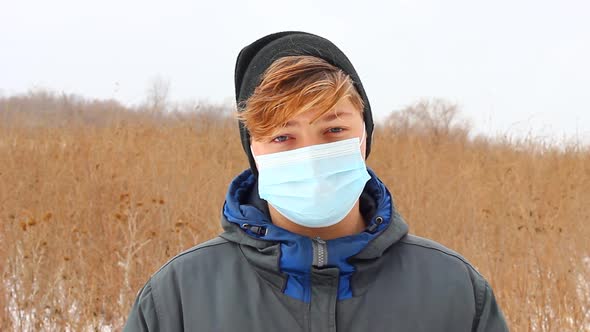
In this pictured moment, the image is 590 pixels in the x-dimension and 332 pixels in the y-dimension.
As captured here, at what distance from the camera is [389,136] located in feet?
31.0

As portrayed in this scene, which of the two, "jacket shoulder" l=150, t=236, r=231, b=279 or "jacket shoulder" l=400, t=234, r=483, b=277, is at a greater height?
"jacket shoulder" l=150, t=236, r=231, b=279

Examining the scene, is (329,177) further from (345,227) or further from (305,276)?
(305,276)

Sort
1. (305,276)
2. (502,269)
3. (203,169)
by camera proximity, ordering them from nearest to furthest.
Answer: (305,276)
(502,269)
(203,169)

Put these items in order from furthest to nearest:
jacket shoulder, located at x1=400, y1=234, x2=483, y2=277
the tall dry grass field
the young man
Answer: the tall dry grass field
jacket shoulder, located at x1=400, y1=234, x2=483, y2=277
the young man

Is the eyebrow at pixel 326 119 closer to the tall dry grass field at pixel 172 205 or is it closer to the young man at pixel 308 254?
the young man at pixel 308 254

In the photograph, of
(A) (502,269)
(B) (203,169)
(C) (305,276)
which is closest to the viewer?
(C) (305,276)

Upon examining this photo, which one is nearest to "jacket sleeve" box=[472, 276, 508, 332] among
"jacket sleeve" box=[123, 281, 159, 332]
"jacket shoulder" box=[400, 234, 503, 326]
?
"jacket shoulder" box=[400, 234, 503, 326]

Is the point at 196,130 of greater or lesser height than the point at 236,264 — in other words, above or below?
below

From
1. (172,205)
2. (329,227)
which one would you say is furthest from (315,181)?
(172,205)

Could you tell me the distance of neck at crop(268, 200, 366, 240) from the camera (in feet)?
4.46

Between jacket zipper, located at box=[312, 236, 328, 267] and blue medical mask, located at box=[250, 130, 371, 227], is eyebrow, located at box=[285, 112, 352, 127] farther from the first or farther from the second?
jacket zipper, located at box=[312, 236, 328, 267]

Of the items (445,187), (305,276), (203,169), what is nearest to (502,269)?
(445,187)

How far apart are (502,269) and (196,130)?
554cm

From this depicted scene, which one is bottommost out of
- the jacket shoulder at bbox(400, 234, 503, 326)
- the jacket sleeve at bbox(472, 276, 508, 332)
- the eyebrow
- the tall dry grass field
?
the tall dry grass field
